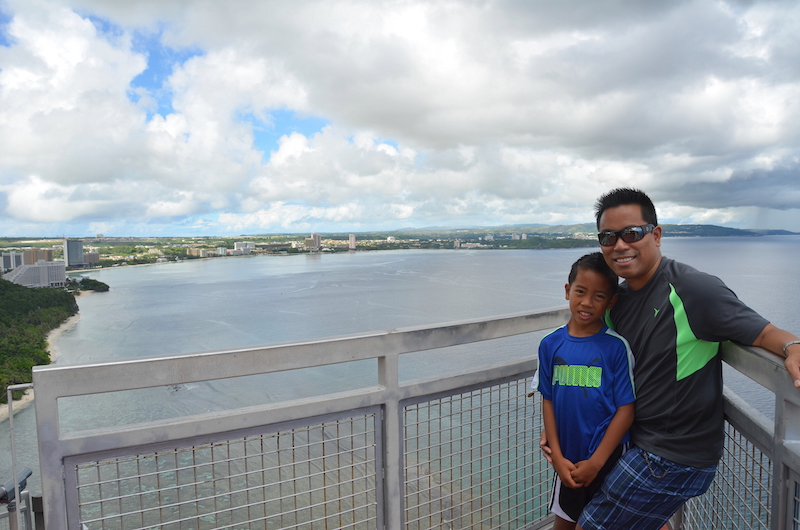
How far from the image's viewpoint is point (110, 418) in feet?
98.8

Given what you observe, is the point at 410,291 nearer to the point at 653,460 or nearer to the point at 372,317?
the point at 372,317

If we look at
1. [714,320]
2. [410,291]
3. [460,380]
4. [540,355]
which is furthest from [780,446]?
[410,291]

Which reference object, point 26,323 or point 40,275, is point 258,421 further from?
point 40,275

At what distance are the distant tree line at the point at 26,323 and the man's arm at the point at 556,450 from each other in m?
41.8

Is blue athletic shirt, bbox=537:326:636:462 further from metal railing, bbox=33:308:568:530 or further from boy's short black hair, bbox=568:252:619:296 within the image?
metal railing, bbox=33:308:568:530

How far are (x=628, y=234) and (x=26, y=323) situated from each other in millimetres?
61443

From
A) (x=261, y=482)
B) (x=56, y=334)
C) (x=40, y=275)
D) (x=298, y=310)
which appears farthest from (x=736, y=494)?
(x=40, y=275)

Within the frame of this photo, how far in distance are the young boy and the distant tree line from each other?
4185 cm

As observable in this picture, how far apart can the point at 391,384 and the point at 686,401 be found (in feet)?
3.44

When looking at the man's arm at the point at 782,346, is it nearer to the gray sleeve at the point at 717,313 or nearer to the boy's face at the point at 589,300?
the gray sleeve at the point at 717,313

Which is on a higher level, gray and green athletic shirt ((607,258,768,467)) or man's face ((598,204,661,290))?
man's face ((598,204,661,290))

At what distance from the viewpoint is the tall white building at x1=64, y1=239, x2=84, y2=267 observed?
307ft

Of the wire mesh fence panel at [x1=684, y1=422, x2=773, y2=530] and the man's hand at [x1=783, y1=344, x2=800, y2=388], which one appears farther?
the wire mesh fence panel at [x1=684, y1=422, x2=773, y2=530]

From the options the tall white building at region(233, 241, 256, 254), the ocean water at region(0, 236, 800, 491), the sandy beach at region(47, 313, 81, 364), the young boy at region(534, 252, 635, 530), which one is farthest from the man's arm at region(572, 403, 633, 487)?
the tall white building at region(233, 241, 256, 254)
